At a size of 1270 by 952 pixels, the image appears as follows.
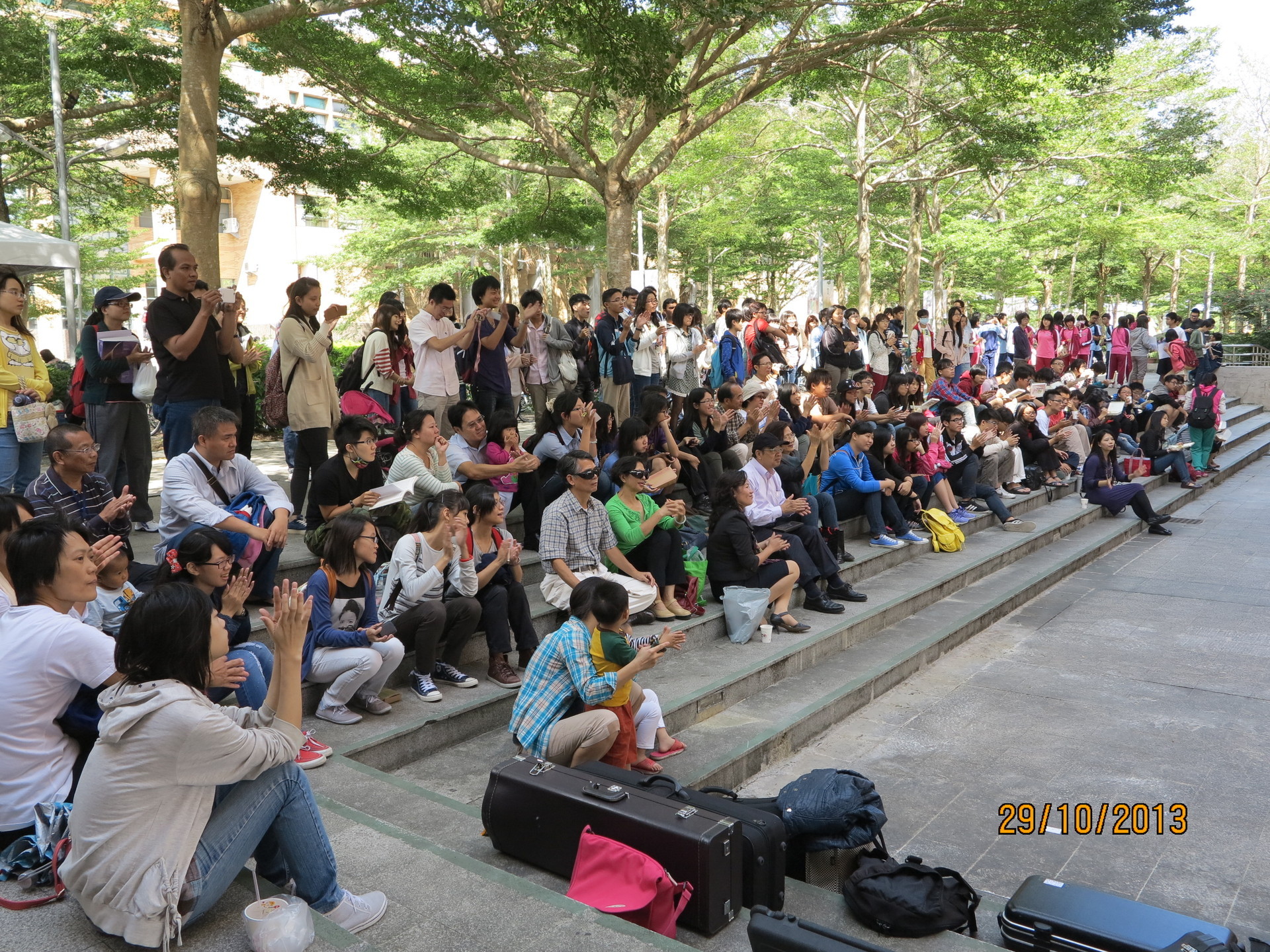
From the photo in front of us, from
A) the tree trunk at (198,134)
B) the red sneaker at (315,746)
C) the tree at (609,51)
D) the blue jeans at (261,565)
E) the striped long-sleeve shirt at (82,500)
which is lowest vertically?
the red sneaker at (315,746)

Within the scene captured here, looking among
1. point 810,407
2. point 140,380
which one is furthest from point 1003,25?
point 140,380

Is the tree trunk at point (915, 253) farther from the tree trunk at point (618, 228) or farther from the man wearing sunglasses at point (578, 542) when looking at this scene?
the man wearing sunglasses at point (578, 542)

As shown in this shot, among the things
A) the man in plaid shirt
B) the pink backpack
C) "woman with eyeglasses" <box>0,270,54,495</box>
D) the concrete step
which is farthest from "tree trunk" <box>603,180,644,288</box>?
the pink backpack

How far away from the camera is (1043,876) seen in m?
3.88

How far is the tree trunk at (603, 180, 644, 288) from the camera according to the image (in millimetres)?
11859

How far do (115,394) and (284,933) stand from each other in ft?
15.1

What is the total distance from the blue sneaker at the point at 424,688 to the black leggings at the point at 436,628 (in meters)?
0.03

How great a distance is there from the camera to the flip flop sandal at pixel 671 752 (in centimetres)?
490

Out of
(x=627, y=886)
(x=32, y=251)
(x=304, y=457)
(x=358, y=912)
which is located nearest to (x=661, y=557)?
(x=304, y=457)

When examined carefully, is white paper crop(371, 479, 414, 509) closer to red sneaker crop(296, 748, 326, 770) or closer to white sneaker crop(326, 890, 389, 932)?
red sneaker crop(296, 748, 326, 770)

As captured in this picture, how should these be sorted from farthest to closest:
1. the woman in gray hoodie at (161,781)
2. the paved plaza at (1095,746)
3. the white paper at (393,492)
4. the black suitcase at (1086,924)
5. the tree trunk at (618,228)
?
the tree trunk at (618,228)
the white paper at (393,492)
the paved plaza at (1095,746)
the black suitcase at (1086,924)
the woman in gray hoodie at (161,781)

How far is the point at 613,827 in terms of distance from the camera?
3539 millimetres

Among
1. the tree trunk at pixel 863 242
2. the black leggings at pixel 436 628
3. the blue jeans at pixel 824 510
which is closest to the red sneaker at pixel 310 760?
the black leggings at pixel 436 628

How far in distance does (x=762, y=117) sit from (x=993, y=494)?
647 inches
